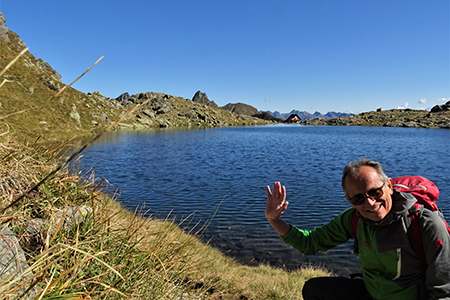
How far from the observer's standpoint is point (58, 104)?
68312 mm

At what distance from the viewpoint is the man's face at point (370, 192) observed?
305cm

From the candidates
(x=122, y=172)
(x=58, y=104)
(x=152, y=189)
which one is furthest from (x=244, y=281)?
(x=58, y=104)

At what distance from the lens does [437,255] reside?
2.67m

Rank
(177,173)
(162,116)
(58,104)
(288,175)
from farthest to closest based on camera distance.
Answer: (162,116) < (58,104) < (177,173) < (288,175)

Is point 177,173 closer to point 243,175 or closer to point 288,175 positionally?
point 243,175

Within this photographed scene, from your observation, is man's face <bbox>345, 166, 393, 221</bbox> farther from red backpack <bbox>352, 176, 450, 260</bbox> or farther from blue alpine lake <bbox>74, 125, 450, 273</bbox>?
blue alpine lake <bbox>74, 125, 450, 273</bbox>

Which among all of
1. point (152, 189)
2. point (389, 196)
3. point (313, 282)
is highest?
point (389, 196)

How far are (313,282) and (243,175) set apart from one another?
62.4 ft

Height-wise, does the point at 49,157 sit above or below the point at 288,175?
above

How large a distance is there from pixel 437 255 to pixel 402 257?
35 centimetres

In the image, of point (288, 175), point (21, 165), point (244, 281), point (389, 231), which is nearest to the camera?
point (389, 231)

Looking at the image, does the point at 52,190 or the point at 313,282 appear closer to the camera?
the point at 313,282

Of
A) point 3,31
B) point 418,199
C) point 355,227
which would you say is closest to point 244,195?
point 355,227

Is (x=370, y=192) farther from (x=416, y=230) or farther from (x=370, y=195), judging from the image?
(x=416, y=230)
